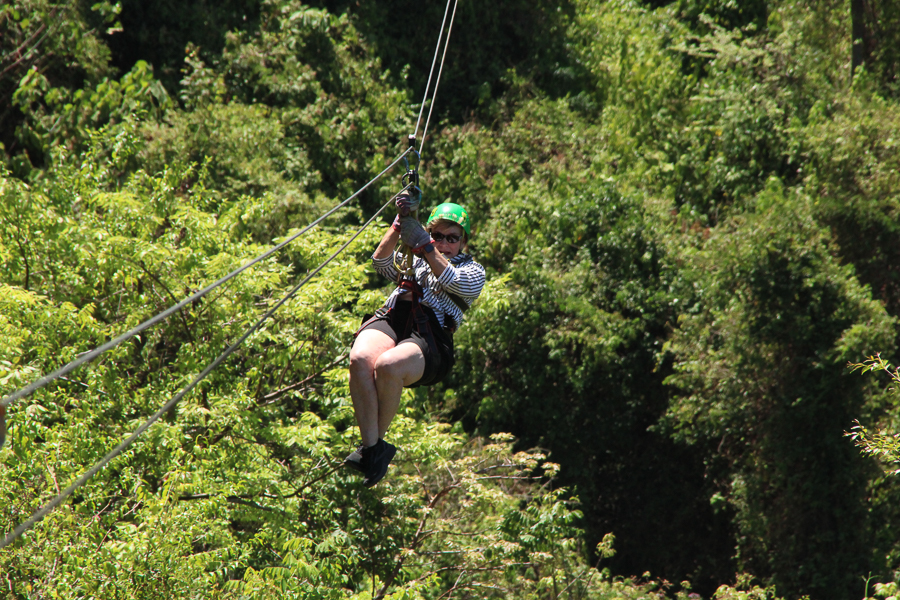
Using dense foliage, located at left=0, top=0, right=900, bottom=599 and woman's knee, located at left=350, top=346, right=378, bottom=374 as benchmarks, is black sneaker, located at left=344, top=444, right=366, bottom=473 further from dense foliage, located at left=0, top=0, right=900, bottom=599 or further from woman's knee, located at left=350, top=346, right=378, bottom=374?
dense foliage, located at left=0, top=0, right=900, bottom=599

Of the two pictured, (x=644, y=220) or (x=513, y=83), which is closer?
(x=644, y=220)

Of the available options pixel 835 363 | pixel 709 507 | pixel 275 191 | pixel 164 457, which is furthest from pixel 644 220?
pixel 164 457

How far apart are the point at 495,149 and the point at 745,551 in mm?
7123

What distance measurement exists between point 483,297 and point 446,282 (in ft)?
18.4

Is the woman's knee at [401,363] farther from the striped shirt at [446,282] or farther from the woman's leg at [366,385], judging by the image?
the striped shirt at [446,282]

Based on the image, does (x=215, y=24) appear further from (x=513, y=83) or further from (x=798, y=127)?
(x=798, y=127)

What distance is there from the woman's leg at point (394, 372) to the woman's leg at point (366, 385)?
0.03 meters

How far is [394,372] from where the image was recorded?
4117 mm

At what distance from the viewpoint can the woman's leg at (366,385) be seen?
4129mm

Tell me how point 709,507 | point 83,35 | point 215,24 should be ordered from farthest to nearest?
point 215,24, point 83,35, point 709,507

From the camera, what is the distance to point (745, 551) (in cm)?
1211

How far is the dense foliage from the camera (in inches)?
298

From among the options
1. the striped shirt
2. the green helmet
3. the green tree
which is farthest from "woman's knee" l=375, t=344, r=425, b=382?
the green tree

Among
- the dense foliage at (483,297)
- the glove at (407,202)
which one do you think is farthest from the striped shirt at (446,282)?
the dense foliage at (483,297)
